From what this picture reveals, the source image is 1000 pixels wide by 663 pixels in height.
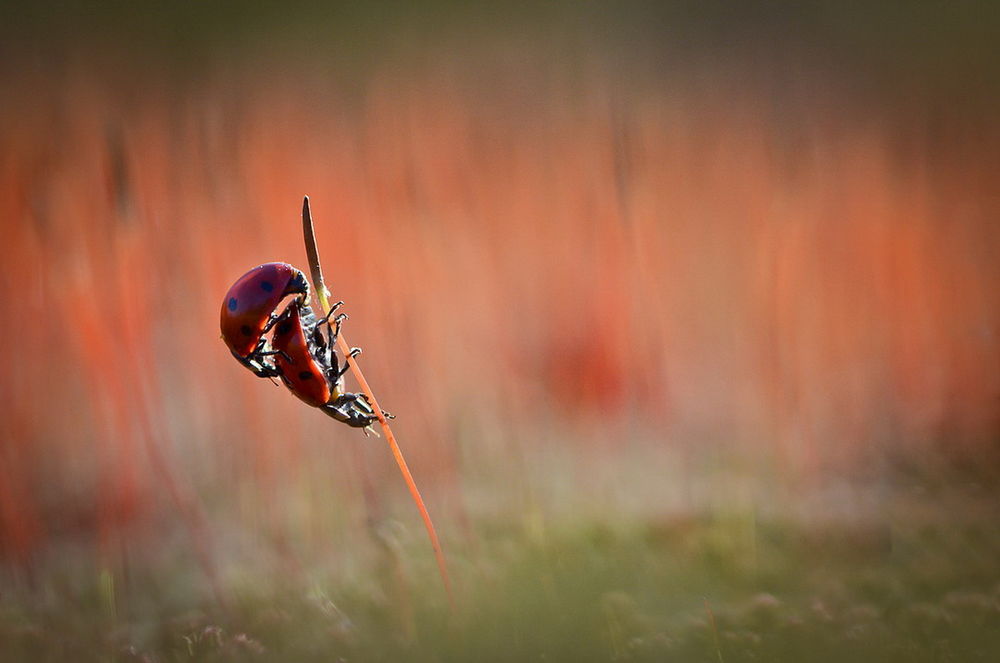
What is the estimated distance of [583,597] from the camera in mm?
643

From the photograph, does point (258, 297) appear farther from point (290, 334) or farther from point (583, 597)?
point (583, 597)

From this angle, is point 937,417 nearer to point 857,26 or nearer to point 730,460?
point 730,460

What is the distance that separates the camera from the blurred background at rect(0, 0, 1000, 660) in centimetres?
69

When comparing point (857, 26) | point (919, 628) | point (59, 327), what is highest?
point (857, 26)

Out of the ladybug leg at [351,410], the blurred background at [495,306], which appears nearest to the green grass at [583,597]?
the blurred background at [495,306]

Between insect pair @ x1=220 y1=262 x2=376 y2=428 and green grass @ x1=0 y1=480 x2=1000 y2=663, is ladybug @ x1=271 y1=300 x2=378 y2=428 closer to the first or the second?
insect pair @ x1=220 y1=262 x2=376 y2=428

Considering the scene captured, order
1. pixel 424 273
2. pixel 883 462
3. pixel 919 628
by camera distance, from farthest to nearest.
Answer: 1. pixel 424 273
2. pixel 883 462
3. pixel 919 628

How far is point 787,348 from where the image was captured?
75cm

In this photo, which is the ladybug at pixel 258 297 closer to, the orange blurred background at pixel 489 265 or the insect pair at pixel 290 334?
the insect pair at pixel 290 334

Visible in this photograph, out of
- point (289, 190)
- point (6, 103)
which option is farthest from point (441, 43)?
point (6, 103)

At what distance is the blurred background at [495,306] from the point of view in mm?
685

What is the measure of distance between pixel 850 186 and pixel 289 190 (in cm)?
50

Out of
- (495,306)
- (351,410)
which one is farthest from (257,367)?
(495,306)

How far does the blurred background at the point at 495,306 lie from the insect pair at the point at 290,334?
15 cm
